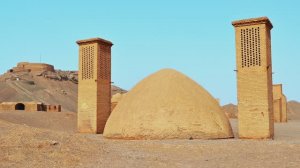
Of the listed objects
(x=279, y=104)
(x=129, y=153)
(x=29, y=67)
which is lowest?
(x=129, y=153)

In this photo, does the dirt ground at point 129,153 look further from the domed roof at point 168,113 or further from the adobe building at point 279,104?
the adobe building at point 279,104

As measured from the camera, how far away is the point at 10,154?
31.2ft

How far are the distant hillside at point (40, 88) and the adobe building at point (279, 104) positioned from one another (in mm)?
27524

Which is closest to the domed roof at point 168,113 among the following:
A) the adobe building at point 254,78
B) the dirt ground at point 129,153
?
the adobe building at point 254,78

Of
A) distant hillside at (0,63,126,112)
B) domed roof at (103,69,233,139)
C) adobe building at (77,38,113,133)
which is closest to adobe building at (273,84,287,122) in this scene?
domed roof at (103,69,233,139)

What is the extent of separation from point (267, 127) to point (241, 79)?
8.19ft

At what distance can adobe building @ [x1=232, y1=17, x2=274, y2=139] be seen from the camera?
1634cm

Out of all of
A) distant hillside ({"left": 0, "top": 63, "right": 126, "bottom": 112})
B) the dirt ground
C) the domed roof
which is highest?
distant hillside ({"left": 0, "top": 63, "right": 126, "bottom": 112})

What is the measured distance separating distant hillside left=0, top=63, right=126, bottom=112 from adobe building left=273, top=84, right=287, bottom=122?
90.3ft

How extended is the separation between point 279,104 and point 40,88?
3706 cm

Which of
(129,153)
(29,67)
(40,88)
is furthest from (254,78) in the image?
(29,67)

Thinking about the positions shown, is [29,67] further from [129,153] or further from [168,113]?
[129,153]

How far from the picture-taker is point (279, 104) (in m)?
37.2

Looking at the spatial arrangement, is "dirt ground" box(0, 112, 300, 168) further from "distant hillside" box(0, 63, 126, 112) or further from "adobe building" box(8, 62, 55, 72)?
"adobe building" box(8, 62, 55, 72)
